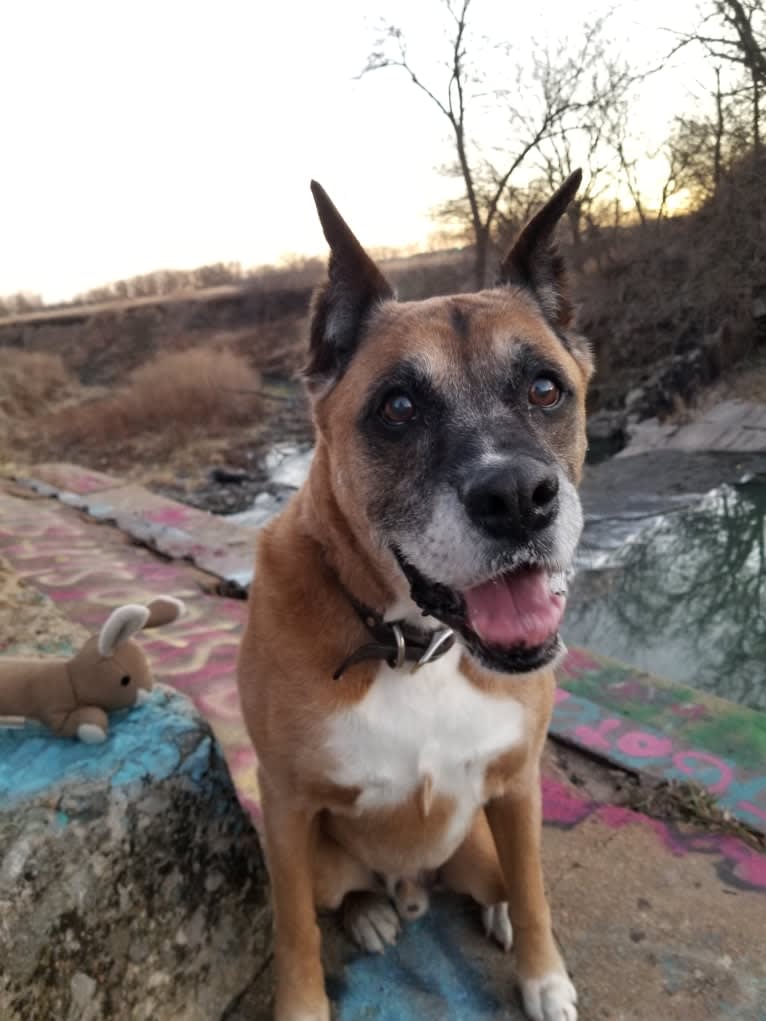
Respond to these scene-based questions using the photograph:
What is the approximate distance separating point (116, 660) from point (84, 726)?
20 centimetres

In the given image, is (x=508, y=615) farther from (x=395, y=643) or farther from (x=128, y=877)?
(x=128, y=877)

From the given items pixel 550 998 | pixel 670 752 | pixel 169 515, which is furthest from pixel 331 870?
pixel 169 515

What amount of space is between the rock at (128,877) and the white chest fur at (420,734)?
0.46 m

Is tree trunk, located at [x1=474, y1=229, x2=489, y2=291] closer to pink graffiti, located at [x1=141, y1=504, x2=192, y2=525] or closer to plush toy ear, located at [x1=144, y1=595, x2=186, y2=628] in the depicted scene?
pink graffiti, located at [x1=141, y1=504, x2=192, y2=525]

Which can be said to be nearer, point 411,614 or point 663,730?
point 411,614

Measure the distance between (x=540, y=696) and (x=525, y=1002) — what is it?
96cm

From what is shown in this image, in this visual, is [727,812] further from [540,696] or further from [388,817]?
[388,817]

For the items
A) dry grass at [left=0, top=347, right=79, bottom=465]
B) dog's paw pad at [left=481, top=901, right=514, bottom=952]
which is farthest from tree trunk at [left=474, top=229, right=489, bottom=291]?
dog's paw pad at [left=481, top=901, right=514, bottom=952]

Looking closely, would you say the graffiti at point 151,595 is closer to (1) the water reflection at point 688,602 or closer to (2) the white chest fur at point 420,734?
(2) the white chest fur at point 420,734

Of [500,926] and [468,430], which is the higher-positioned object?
[468,430]

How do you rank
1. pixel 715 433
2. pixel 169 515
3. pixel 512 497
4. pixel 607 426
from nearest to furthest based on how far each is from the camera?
pixel 512 497
pixel 169 515
pixel 715 433
pixel 607 426

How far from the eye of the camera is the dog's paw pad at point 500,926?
8.09ft

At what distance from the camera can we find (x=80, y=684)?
2010 mm

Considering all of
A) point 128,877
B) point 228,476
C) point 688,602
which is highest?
point 128,877
